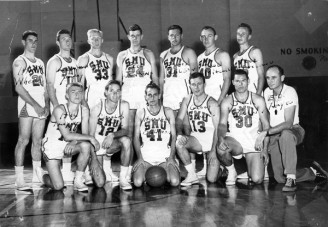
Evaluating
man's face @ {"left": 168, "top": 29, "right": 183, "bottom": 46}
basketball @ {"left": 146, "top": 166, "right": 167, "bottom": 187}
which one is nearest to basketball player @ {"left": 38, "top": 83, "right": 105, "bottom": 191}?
basketball @ {"left": 146, "top": 166, "right": 167, "bottom": 187}

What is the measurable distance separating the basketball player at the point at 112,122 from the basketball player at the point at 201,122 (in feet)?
2.03

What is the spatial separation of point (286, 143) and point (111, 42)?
2.69 m

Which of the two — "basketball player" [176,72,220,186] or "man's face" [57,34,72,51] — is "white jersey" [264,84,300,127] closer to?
"basketball player" [176,72,220,186]

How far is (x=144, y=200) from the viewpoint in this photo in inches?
184

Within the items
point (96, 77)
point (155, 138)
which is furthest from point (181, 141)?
point (96, 77)

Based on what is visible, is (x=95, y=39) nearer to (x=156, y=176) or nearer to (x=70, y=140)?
(x=70, y=140)

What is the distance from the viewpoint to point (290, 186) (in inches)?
195

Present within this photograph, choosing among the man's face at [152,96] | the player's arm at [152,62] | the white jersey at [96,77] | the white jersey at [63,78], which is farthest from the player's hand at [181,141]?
the white jersey at [63,78]

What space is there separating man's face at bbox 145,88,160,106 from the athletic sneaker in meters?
1.63

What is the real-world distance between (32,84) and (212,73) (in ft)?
6.98

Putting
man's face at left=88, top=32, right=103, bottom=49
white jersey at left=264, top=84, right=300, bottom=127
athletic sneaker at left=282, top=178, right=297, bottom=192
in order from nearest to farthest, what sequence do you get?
athletic sneaker at left=282, top=178, right=297, bottom=192 → white jersey at left=264, top=84, right=300, bottom=127 → man's face at left=88, top=32, right=103, bottom=49

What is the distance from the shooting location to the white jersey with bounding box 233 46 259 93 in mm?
5906

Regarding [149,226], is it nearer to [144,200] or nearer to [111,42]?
[144,200]

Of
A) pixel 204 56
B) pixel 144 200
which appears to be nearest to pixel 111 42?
pixel 204 56
